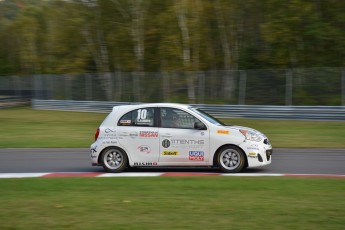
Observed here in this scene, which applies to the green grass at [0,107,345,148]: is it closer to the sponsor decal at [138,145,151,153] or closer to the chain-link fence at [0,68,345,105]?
the chain-link fence at [0,68,345,105]

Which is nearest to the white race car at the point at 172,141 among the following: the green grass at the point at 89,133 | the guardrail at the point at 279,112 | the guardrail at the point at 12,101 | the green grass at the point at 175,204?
the green grass at the point at 175,204

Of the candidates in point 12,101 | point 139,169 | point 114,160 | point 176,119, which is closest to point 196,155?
point 176,119

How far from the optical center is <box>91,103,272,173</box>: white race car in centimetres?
1319

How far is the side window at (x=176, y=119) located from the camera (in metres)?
13.4

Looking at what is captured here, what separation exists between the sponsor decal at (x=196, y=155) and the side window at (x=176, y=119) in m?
0.54

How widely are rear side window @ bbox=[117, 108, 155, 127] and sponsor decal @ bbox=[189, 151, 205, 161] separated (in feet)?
3.42

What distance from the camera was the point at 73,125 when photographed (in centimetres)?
3002

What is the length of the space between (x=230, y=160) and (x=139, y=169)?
219cm

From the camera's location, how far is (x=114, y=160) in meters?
13.7

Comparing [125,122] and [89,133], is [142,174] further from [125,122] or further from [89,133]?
[89,133]

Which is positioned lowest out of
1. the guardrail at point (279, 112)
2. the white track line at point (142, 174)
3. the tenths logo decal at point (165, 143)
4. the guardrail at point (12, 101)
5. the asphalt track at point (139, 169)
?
the white track line at point (142, 174)

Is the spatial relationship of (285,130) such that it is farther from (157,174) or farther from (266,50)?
(266,50)

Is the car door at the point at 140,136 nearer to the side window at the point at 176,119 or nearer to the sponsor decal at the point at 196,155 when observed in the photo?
the side window at the point at 176,119

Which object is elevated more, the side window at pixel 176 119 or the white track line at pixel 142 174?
the side window at pixel 176 119
